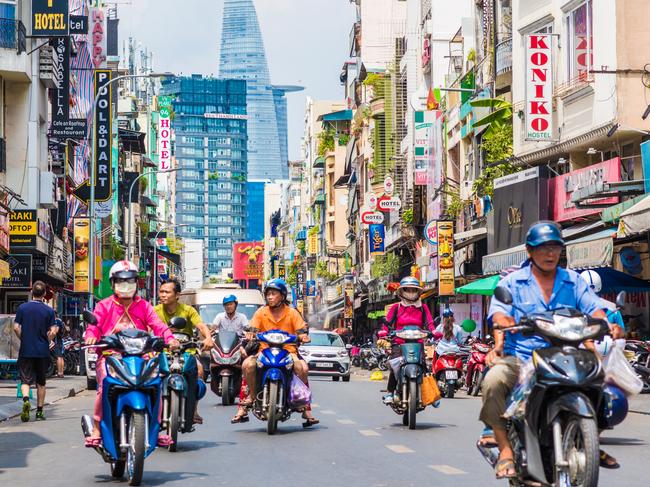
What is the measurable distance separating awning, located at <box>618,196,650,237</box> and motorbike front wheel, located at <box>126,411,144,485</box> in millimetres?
13982

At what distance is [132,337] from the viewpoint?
34.4ft

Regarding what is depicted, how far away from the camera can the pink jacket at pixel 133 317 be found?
11.4 meters

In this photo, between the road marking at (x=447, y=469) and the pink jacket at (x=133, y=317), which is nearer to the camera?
the road marking at (x=447, y=469)

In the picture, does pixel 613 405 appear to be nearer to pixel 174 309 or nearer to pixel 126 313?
pixel 126 313

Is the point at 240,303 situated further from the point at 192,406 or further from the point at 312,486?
the point at 312,486

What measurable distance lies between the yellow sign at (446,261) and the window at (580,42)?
1471cm

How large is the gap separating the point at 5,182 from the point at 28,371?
1020 inches

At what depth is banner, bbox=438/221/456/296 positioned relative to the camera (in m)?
47.2

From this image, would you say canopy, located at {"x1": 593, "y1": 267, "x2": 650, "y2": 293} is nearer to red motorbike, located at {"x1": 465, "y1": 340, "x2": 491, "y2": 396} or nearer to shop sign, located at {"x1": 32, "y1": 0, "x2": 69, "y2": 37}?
red motorbike, located at {"x1": 465, "y1": 340, "x2": 491, "y2": 396}

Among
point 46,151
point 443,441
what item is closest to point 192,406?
point 443,441

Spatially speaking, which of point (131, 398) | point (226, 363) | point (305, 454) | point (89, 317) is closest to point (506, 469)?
point (131, 398)

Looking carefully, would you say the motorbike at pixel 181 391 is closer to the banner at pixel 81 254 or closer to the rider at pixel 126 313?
the rider at pixel 126 313

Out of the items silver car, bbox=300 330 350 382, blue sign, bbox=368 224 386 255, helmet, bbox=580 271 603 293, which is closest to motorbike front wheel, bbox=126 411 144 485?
helmet, bbox=580 271 603 293

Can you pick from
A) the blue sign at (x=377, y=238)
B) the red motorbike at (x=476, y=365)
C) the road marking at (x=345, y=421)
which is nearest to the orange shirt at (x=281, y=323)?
the road marking at (x=345, y=421)
